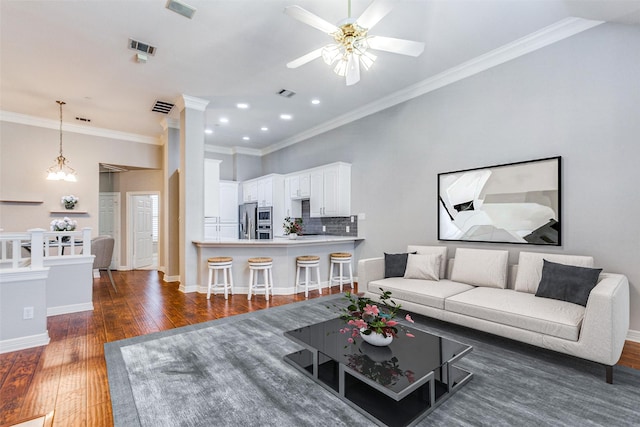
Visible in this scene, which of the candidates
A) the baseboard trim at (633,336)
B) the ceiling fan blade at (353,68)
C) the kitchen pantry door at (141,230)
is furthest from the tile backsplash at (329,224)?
the kitchen pantry door at (141,230)

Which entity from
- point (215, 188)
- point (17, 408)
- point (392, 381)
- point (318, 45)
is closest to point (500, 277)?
point (392, 381)

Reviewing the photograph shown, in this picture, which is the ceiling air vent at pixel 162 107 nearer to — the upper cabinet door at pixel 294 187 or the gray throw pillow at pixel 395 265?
the upper cabinet door at pixel 294 187

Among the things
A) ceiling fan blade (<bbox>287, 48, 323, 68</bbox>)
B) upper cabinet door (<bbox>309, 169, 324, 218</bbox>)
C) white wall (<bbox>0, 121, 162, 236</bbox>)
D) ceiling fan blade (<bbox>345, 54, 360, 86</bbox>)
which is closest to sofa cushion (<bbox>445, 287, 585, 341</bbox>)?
ceiling fan blade (<bbox>345, 54, 360, 86</bbox>)

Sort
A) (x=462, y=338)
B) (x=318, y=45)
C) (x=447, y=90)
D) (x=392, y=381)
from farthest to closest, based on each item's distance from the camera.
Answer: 1. (x=447, y=90)
2. (x=318, y=45)
3. (x=462, y=338)
4. (x=392, y=381)

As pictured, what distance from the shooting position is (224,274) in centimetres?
469

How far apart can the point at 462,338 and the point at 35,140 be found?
803cm

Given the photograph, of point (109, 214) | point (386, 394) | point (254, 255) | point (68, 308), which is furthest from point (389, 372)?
point (109, 214)

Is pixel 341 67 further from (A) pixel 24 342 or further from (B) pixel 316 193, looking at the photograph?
(A) pixel 24 342

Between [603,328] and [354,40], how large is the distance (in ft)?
9.41

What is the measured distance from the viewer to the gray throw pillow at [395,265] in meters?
4.07

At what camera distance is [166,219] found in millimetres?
6363

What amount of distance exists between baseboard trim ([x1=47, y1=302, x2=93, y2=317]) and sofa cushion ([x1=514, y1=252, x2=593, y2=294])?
5.40 m

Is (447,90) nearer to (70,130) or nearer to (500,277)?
(500,277)

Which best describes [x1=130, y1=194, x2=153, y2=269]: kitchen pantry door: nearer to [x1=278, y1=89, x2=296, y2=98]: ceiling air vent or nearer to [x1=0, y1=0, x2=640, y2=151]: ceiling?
[x1=0, y1=0, x2=640, y2=151]: ceiling
